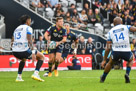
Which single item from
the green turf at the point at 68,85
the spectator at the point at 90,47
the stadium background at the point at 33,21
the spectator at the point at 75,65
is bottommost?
the spectator at the point at 75,65

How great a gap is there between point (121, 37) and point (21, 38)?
10.5 ft

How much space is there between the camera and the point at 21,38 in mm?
12438

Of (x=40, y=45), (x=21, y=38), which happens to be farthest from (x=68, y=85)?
(x=40, y=45)

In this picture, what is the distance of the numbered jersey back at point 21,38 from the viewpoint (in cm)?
1236

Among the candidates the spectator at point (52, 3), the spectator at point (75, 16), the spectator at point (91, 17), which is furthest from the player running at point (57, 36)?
the spectator at point (91, 17)

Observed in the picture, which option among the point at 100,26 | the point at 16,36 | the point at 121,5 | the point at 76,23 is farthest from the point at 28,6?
the point at 16,36

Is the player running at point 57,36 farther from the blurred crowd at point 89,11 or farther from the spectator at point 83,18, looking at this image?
the spectator at point 83,18

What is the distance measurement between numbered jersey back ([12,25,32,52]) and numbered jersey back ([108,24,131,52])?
8.92 feet

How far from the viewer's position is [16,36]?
12.5m

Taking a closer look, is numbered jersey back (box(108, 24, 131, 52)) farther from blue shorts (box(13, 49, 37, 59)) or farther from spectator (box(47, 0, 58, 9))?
spectator (box(47, 0, 58, 9))

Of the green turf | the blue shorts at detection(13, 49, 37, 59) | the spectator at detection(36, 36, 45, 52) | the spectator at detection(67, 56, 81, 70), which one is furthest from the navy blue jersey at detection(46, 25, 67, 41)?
the spectator at detection(36, 36, 45, 52)

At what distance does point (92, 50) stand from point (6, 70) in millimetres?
6046

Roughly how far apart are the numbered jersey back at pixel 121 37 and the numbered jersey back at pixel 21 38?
2.72 metres

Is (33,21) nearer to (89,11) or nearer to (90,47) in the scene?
(89,11)
